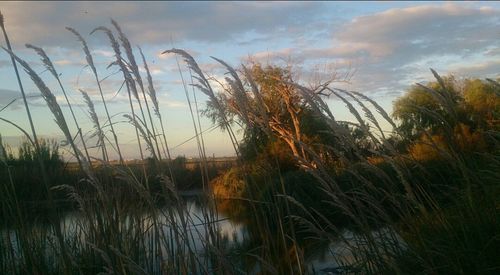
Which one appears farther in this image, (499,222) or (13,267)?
(13,267)

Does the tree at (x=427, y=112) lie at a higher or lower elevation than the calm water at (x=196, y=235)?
higher

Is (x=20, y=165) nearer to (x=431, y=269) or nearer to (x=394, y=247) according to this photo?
(x=394, y=247)

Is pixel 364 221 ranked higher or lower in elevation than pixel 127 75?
lower

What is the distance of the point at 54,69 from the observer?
2271 millimetres

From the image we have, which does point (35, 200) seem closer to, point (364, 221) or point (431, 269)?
point (364, 221)

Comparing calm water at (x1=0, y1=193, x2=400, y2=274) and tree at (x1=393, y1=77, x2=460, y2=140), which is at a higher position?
tree at (x1=393, y1=77, x2=460, y2=140)

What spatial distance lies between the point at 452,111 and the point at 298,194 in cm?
837

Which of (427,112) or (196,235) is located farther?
(196,235)

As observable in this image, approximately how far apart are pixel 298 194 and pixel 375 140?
8371 mm

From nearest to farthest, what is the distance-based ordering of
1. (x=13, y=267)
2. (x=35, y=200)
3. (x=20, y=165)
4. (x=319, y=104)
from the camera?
(x=319, y=104)
(x=13, y=267)
(x=35, y=200)
(x=20, y=165)

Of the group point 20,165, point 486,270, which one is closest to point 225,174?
point 20,165

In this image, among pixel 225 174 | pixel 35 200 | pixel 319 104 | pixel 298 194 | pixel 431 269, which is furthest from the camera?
pixel 225 174

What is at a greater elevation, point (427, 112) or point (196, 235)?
point (427, 112)

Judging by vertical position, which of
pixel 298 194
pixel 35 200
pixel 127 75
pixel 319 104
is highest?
pixel 127 75
